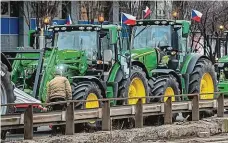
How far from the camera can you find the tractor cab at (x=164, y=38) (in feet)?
72.8

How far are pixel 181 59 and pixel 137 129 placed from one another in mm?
7175

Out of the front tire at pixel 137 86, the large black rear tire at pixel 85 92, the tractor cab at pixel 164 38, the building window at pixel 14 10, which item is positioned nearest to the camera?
the large black rear tire at pixel 85 92

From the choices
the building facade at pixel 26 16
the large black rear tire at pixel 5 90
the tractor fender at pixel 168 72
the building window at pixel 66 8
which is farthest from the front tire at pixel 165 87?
the building window at pixel 66 8

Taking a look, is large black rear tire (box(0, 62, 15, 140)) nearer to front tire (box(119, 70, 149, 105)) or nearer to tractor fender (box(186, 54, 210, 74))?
front tire (box(119, 70, 149, 105))

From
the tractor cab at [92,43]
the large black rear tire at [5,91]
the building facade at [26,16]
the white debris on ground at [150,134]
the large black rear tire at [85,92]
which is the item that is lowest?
the white debris on ground at [150,134]

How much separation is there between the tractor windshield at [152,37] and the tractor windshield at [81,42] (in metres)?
3.26

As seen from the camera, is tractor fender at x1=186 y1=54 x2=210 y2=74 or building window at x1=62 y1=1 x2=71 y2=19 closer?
tractor fender at x1=186 y1=54 x2=210 y2=74

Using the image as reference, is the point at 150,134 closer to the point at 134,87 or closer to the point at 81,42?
the point at 81,42

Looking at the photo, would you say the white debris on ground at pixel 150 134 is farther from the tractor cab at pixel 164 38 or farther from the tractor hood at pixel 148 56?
the tractor cab at pixel 164 38

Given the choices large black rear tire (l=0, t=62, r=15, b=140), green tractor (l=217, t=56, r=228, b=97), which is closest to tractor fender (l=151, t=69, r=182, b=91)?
green tractor (l=217, t=56, r=228, b=97)

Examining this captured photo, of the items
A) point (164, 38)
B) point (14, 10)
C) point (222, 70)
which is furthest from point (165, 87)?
point (14, 10)

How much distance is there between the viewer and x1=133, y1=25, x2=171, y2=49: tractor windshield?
73.1 feet

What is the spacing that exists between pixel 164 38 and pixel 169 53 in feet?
1.73

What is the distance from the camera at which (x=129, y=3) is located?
4441cm
